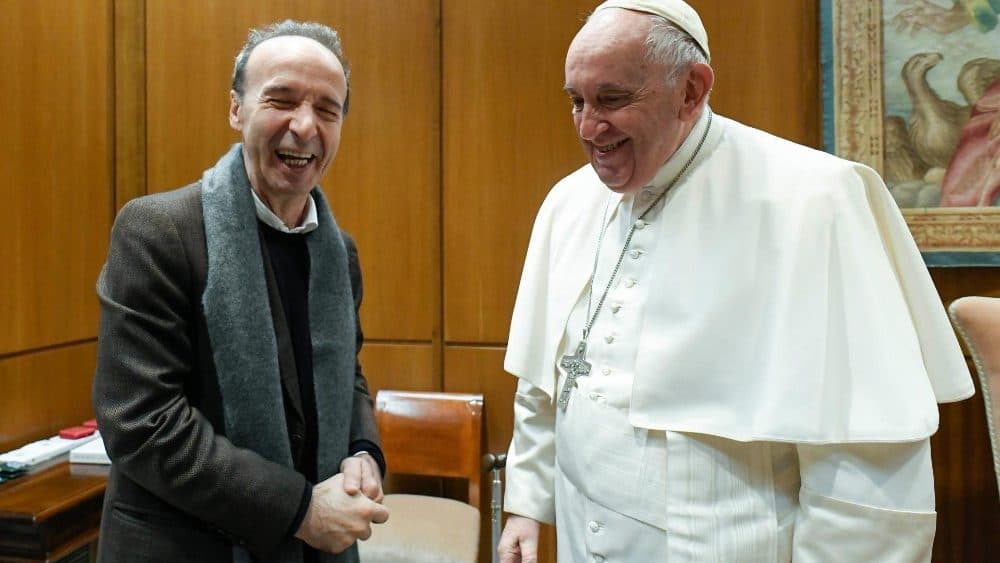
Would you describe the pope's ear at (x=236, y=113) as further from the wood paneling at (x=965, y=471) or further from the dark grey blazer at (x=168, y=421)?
the wood paneling at (x=965, y=471)

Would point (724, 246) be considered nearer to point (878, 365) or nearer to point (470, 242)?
point (878, 365)

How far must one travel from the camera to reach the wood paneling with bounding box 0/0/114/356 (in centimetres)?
295

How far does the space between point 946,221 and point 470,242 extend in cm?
195

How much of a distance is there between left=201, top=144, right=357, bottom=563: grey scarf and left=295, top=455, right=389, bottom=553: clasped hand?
0.06m

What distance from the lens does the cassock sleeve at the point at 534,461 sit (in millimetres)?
1718

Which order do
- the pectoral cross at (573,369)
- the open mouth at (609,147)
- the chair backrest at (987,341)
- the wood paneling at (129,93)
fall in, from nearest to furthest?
1. the open mouth at (609,147)
2. the pectoral cross at (573,369)
3. the chair backrest at (987,341)
4. the wood paneling at (129,93)

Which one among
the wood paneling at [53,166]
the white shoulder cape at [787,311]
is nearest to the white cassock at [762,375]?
the white shoulder cape at [787,311]

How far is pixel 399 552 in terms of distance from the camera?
2.71m

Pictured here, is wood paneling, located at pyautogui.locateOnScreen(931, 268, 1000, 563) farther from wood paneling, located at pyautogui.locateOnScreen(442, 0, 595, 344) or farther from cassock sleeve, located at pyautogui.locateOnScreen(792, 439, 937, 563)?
cassock sleeve, located at pyautogui.locateOnScreen(792, 439, 937, 563)

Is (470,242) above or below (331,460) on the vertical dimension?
above

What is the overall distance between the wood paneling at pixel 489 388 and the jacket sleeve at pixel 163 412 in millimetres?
2119

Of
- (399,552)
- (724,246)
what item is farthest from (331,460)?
(399,552)

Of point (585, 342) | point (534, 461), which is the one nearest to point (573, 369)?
point (585, 342)

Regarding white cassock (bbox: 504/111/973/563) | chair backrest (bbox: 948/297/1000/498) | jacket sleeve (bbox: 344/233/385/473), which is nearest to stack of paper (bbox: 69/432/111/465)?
jacket sleeve (bbox: 344/233/385/473)
